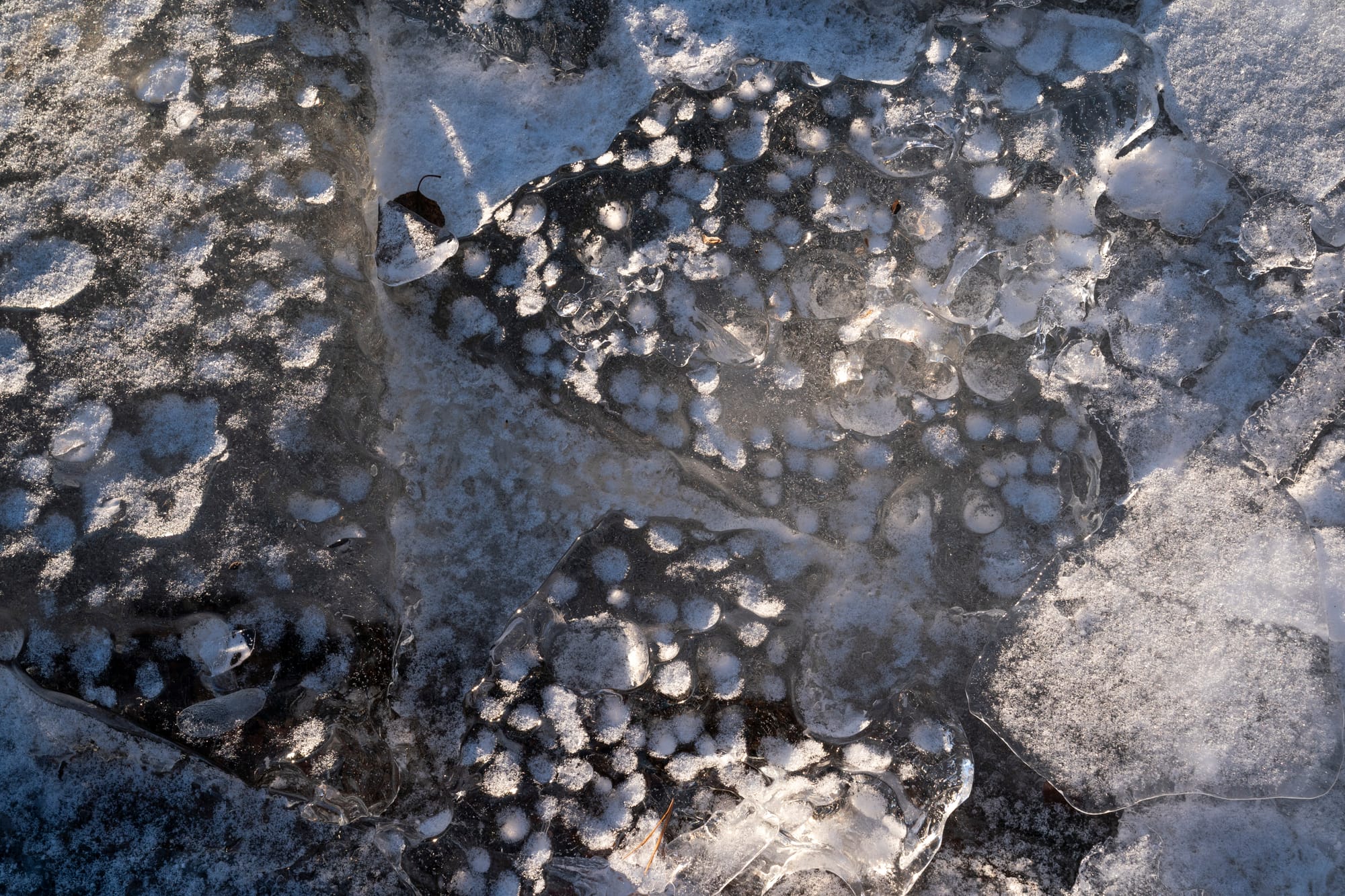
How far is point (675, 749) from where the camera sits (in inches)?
78.3

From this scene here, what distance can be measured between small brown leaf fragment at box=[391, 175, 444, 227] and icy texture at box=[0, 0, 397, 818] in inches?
7.5

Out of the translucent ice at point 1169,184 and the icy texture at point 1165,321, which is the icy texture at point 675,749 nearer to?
the icy texture at point 1165,321

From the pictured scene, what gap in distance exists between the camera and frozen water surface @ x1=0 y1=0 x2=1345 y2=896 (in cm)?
191

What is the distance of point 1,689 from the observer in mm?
1880

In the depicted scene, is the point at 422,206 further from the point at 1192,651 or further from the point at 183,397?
the point at 1192,651

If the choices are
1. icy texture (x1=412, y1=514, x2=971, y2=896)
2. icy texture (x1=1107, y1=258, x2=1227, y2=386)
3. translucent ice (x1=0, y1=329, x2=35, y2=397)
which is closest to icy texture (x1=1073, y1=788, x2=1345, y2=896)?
icy texture (x1=412, y1=514, x2=971, y2=896)

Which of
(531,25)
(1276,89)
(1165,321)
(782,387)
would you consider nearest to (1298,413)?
(1165,321)

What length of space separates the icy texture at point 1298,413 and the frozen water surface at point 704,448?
1 cm

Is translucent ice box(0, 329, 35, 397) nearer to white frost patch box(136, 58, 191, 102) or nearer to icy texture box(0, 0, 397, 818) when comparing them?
icy texture box(0, 0, 397, 818)

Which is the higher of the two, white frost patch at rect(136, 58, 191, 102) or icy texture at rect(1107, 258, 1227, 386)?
white frost patch at rect(136, 58, 191, 102)

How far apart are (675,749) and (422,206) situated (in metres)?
1.60

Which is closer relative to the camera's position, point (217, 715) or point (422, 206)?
point (217, 715)

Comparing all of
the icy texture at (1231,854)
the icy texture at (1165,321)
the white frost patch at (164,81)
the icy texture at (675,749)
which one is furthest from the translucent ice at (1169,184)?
the white frost patch at (164,81)

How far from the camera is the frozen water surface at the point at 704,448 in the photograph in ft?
6.27
